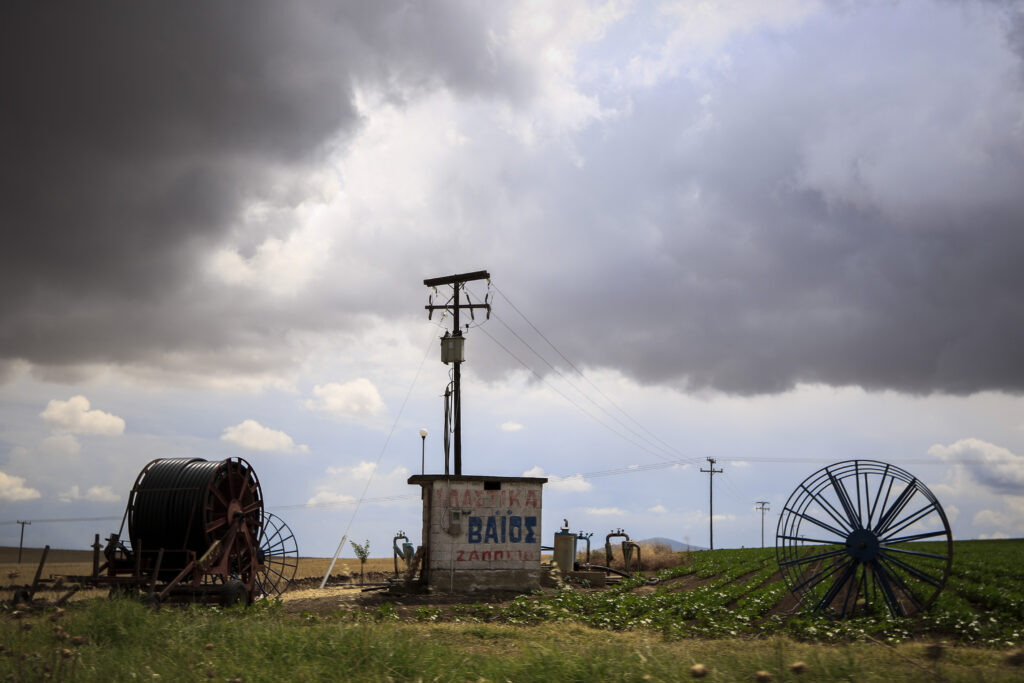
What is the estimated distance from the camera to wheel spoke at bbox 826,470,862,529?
17688 millimetres

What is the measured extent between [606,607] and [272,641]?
11631mm

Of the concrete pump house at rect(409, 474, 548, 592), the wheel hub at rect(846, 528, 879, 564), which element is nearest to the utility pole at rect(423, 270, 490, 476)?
the concrete pump house at rect(409, 474, 548, 592)

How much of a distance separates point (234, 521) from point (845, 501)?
1525cm

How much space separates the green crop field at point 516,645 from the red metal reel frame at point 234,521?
396 centimetres

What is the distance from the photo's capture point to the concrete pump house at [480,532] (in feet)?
83.6

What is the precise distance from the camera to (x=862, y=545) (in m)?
17.5

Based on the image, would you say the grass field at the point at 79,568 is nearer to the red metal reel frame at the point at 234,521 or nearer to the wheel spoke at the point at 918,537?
the red metal reel frame at the point at 234,521

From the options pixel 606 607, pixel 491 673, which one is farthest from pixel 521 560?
pixel 491 673

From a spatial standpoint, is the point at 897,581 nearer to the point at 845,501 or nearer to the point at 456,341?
the point at 845,501

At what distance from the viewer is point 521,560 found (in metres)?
26.4

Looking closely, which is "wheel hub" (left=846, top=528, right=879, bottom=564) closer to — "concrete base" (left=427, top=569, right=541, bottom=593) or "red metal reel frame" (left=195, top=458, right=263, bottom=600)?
"concrete base" (left=427, top=569, right=541, bottom=593)

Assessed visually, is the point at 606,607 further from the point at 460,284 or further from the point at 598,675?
the point at 460,284

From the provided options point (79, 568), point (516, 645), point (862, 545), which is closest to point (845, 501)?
point (862, 545)

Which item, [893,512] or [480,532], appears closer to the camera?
[893,512]
